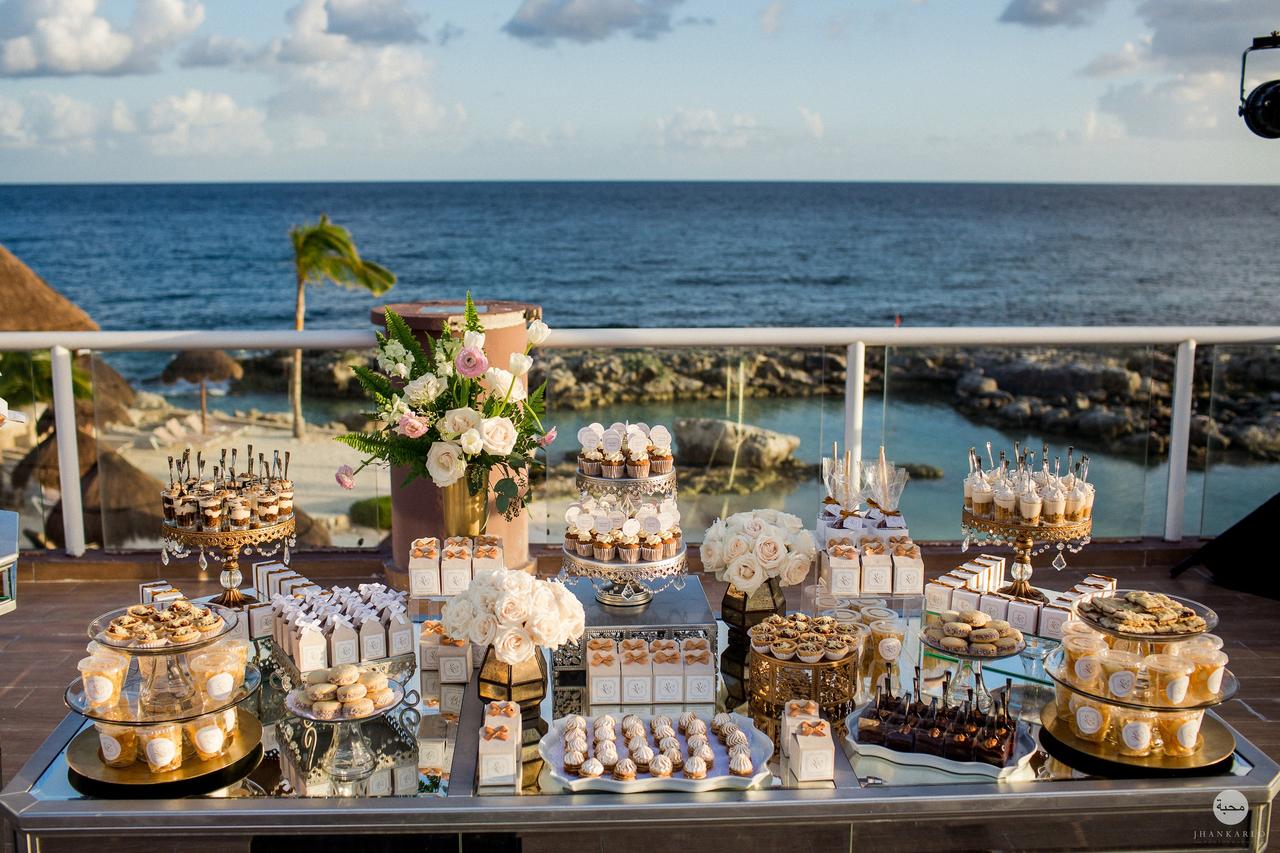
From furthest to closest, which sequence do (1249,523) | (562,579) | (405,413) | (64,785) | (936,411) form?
(936,411) → (1249,523) → (405,413) → (562,579) → (64,785)

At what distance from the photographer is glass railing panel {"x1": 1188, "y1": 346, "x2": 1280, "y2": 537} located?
18.8 feet

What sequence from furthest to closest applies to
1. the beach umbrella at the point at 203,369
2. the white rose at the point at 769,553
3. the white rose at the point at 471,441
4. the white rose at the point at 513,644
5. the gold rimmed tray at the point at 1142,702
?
the beach umbrella at the point at 203,369
the white rose at the point at 471,441
the white rose at the point at 769,553
the white rose at the point at 513,644
the gold rimmed tray at the point at 1142,702

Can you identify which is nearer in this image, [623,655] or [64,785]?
[64,785]

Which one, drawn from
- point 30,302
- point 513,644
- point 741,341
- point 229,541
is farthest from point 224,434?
point 30,302

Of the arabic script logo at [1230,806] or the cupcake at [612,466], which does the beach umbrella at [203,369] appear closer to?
the cupcake at [612,466]

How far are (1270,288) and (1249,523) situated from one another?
39.6m

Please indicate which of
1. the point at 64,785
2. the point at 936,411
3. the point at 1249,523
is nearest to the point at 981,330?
the point at 936,411

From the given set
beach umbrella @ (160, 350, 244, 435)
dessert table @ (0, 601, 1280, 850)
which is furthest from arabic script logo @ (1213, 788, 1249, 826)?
beach umbrella @ (160, 350, 244, 435)

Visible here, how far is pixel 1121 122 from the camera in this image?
131 ft

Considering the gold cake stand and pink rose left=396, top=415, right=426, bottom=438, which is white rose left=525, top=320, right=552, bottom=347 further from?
the gold cake stand

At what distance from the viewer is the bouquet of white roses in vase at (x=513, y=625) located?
2910 mm

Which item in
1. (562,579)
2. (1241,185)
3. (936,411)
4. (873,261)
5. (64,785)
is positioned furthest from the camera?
(1241,185)

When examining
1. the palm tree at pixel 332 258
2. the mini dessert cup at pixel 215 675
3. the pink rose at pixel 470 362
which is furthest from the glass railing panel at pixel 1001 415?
the palm tree at pixel 332 258

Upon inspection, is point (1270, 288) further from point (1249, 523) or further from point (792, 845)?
point (792, 845)
